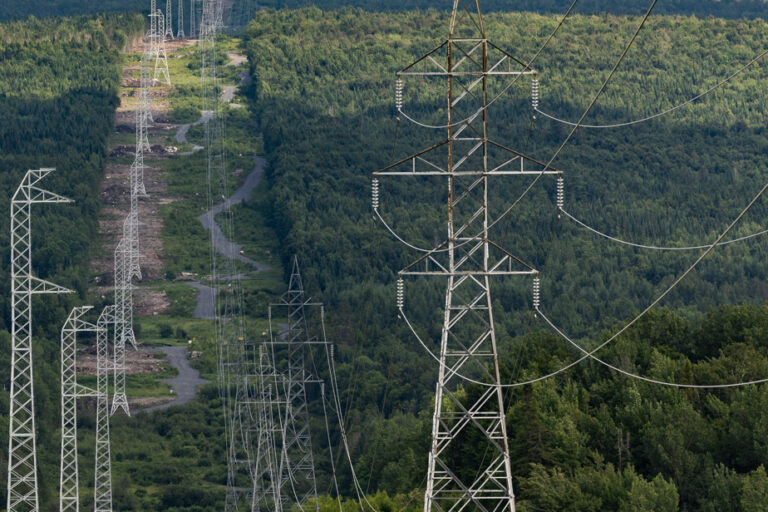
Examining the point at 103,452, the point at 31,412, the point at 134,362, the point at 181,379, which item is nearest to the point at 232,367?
the point at 181,379

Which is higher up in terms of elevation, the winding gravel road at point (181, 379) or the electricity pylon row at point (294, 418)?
the electricity pylon row at point (294, 418)

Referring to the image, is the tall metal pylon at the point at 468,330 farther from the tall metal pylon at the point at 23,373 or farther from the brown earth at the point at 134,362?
the brown earth at the point at 134,362

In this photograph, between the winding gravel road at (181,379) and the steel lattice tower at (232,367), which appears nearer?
the steel lattice tower at (232,367)

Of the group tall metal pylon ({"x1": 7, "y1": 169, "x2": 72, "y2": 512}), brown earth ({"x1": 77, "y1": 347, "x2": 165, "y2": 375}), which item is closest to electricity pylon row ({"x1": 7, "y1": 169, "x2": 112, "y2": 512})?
tall metal pylon ({"x1": 7, "y1": 169, "x2": 72, "y2": 512})

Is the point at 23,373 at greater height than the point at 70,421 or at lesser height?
greater

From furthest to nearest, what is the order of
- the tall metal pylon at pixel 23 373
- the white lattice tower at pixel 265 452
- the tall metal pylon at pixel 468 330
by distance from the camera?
1. the white lattice tower at pixel 265 452
2. the tall metal pylon at pixel 23 373
3. the tall metal pylon at pixel 468 330

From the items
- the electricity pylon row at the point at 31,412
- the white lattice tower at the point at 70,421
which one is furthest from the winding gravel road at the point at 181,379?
the white lattice tower at the point at 70,421

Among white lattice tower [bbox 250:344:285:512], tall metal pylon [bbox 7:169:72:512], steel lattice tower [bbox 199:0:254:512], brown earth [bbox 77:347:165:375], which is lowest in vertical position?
brown earth [bbox 77:347:165:375]

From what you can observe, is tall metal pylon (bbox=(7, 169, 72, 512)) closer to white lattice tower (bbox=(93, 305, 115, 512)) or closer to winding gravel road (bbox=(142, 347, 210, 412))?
white lattice tower (bbox=(93, 305, 115, 512))

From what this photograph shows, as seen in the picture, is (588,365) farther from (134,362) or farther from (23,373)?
(134,362)

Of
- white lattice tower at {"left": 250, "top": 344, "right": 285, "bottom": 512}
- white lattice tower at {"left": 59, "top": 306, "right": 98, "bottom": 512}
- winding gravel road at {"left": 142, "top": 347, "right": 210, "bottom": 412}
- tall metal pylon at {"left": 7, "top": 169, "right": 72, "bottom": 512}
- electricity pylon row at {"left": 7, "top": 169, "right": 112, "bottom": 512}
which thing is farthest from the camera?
winding gravel road at {"left": 142, "top": 347, "right": 210, "bottom": 412}

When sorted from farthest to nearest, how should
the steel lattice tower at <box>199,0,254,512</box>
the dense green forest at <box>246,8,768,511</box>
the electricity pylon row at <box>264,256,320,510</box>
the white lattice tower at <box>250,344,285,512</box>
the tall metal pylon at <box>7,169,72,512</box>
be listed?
the steel lattice tower at <box>199,0,254,512</box> → the white lattice tower at <box>250,344,285,512</box> → the electricity pylon row at <box>264,256,320,510</box> → the dense green forest at <box>246,8,768,511</box> → the tall metal pylon at <box>7,169,72,512</box>

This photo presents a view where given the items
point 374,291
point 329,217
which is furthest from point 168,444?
point 329,217
